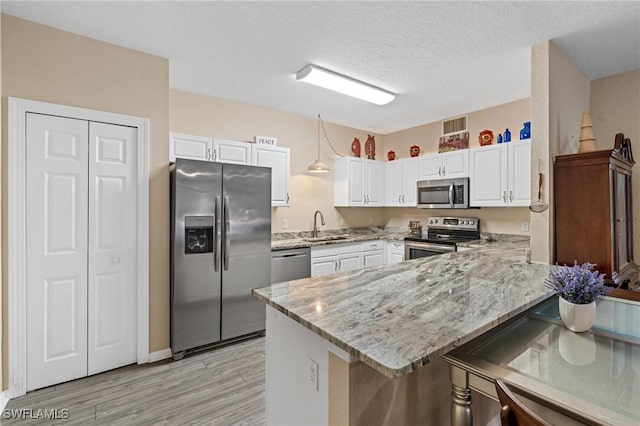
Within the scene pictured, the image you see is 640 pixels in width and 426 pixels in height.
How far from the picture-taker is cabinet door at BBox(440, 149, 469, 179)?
167 inches

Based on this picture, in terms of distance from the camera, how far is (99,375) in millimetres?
2531

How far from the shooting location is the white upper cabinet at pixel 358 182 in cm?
496

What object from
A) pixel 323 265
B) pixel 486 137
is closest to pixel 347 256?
pixel 323 265

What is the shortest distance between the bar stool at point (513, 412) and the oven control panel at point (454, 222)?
387 cm

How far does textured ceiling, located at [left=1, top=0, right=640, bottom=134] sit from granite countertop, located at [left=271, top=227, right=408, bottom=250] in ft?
6.22

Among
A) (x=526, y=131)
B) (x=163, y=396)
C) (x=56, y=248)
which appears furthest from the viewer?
Answer: (x=526, y=131)

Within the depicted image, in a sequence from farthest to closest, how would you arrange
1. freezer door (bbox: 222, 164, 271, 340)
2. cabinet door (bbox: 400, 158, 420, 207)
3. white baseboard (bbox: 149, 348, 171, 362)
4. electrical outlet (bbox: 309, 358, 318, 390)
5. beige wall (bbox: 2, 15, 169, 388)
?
cabinet door (bbox: 400, 158, 420, 207) → freezer door (bbox: 222, 164, 271, 340) → white baseboard (bbox: 149, 348, 171, 362) → beige wall (bbox: 2, 15, 169, 388) → electrical outlet (bbox: 309, 358, 318, 390)

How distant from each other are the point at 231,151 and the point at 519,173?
3484 millimetres

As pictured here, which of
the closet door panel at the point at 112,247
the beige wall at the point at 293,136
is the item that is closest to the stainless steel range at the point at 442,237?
the beige wall at the point at 293,136

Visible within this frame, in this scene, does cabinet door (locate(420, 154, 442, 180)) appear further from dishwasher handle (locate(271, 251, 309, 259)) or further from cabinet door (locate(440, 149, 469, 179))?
dishwasher handle (locate(271, 251, 309, 259))

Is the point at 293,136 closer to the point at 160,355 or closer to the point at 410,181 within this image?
the point at 410,181

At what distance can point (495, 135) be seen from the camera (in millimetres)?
4215

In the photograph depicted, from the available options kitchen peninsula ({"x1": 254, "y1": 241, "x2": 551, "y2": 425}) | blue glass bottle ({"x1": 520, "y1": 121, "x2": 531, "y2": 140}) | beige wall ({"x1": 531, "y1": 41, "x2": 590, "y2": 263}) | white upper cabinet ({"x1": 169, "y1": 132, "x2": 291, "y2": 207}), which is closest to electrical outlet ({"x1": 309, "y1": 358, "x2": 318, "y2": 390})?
kitchen peninsula ({"x1": 254, "y1": 241, "x2": 551, "y2": 425})

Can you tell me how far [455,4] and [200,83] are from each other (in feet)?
8.66
